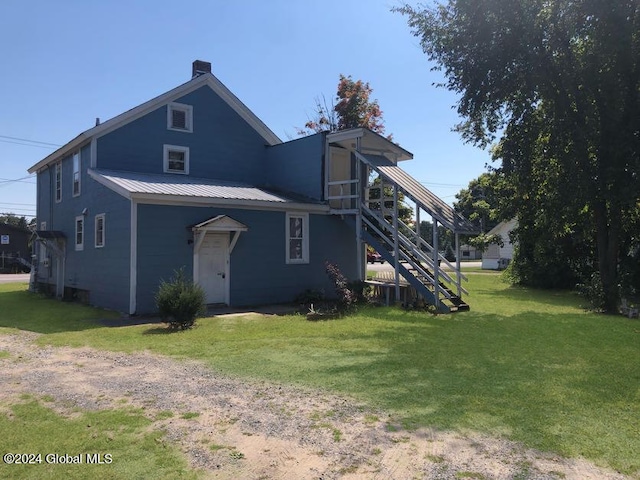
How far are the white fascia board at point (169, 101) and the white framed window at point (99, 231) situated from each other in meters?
2.61

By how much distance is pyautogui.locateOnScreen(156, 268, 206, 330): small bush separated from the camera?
34.6 feet

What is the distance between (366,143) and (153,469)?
1406cm

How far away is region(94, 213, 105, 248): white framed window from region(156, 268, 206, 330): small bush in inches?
197

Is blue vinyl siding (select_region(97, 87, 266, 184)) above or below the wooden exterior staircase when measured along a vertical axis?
above

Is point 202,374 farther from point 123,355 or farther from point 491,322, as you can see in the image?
point 491,322

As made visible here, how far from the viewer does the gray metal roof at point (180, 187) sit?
12735mm

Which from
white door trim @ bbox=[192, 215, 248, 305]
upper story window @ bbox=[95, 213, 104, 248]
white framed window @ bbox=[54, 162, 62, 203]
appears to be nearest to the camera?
white door trim @ bbox=[192, 215, 248, 305]

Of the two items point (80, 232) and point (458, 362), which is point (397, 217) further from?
point (80, 232)

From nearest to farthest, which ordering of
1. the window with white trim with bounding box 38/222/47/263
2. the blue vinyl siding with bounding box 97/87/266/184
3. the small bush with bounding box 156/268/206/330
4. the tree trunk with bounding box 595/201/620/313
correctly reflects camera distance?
the small bush with bounding box 156/268/206/330, the tree trunk with bounding box 595/201/620/313, the blue vinyl siding with bounding box 97/87/266/184, the window with white trim with bounding box 38/222/47/263

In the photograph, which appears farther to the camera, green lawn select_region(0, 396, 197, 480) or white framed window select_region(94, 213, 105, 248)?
white framed window select_region(94, 213, 105, 248)

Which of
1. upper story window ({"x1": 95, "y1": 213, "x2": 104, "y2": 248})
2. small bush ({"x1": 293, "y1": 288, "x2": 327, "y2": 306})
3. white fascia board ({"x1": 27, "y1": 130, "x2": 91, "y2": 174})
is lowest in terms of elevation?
small bush ({"x1": 293, "y1": 288, "x2": 327, "y2": 306})

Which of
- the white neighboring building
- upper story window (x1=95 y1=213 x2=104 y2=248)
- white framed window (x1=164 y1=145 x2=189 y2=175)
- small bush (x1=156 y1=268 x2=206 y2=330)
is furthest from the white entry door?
the white neighboring building

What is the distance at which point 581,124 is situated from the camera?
45.9 ft

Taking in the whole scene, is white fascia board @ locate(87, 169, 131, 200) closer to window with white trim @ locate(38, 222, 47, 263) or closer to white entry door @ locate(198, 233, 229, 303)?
white entry door @ locate(198, 233, 229, 303)
